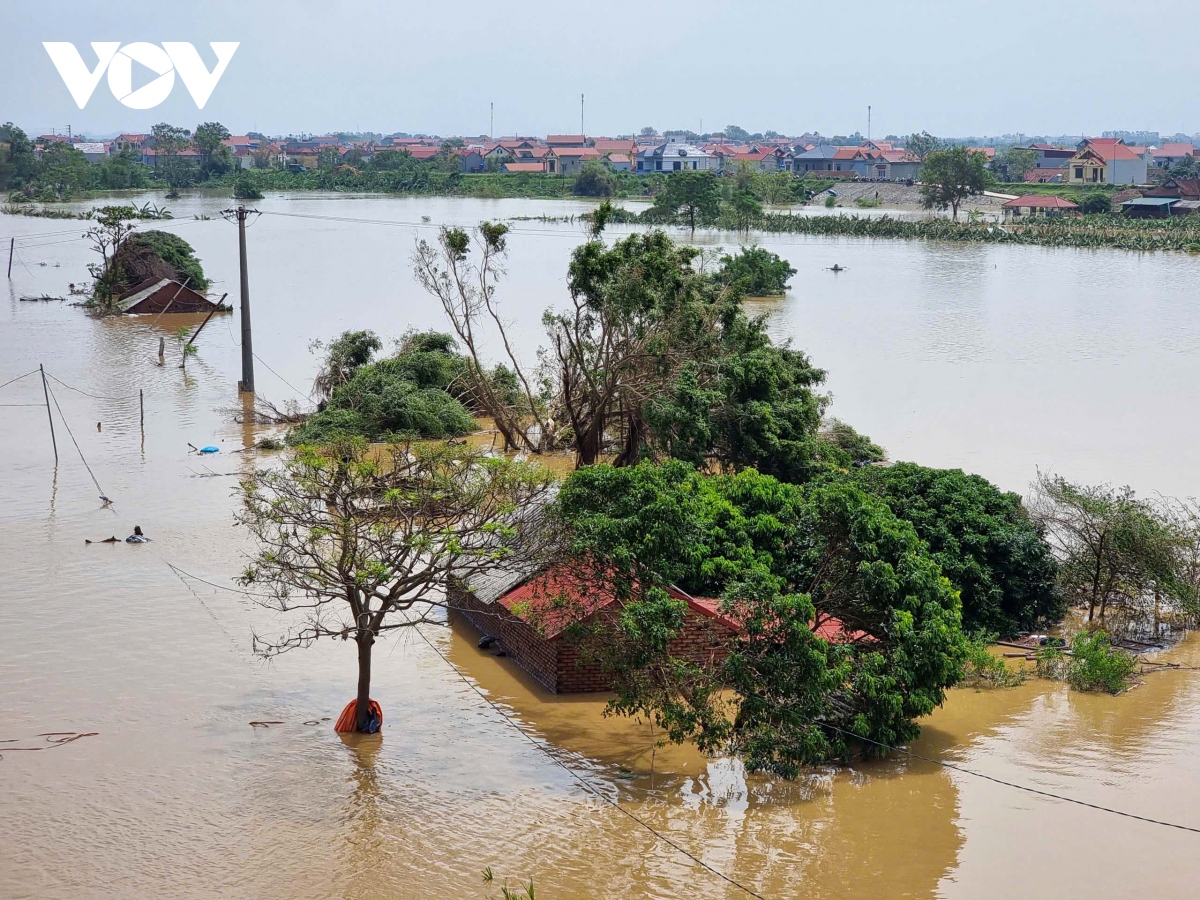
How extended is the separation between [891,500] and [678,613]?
5.18 m

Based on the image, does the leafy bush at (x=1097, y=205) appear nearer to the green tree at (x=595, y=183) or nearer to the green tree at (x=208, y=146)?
the green tree at (x=595, y=183)

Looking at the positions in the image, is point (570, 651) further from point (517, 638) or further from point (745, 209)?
point (745, 209)

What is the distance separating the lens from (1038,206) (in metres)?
78.6

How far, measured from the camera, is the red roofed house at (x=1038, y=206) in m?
77.9

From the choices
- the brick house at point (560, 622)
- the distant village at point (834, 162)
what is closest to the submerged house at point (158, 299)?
the brick house at point (560, 622)

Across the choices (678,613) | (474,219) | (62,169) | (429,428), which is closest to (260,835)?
(678,613)

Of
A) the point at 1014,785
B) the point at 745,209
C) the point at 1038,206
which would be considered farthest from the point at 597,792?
the point at 1038,206

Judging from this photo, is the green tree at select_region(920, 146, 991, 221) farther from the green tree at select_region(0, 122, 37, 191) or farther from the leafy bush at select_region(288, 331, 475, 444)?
the green tree at select_region(0, 122, 37, 191)

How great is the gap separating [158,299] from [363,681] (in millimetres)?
34988

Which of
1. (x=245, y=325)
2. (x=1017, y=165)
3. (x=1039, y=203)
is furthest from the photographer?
(x=1017, y=165)

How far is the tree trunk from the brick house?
1023 millimetres

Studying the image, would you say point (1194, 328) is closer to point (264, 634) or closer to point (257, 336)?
point (257, 336)

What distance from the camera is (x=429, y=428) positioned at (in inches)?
985

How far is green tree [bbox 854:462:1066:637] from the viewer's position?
49.8 feet
